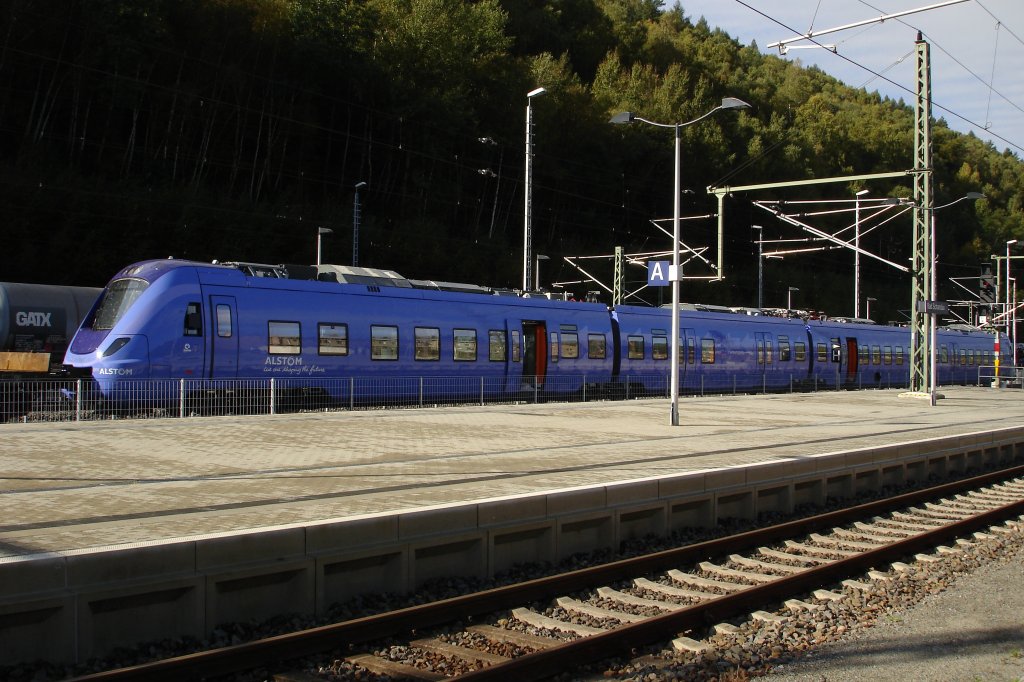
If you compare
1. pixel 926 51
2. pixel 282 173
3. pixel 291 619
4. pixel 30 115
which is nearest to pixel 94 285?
pixel 30 115

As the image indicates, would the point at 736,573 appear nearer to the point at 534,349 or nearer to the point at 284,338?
the point at 284,338

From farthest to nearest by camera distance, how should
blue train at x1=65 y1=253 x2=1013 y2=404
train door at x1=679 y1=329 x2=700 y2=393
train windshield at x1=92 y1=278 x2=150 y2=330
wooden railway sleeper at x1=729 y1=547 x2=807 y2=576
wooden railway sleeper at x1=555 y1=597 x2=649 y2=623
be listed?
1. train door at x1=679 y1=329 x2=700 y2=393
2. train windshield at x1=92 y1=278 x2=150 y2=330
3. blue train at x1=65 y1=253 x2=1013 y2=404
4. wooden railway sleeper at x1=729 y1=547 x2=807 y2=576
5. wooden railway sleeper at x1=555 y1=597 x2=649 y2=623

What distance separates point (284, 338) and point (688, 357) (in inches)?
677

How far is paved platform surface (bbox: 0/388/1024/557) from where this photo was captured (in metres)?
9.16

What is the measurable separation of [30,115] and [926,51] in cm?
3761

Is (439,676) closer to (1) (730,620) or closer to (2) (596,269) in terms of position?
(1) (730,620)

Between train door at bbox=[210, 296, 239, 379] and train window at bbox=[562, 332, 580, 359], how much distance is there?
12.0 m

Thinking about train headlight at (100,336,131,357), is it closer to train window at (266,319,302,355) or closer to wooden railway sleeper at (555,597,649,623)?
train window at (266,319,302,355)

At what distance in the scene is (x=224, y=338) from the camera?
70.4 feet

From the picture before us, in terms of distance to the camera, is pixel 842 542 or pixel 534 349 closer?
pixel 842 542

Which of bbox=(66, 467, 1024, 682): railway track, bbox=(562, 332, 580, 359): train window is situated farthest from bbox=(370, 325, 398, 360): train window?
bbox=(66, 467, 1024, 682): railway track

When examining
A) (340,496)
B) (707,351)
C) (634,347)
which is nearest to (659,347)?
(634,347)

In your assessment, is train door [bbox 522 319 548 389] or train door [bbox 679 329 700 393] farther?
train door [bbox 679 329 700 393]

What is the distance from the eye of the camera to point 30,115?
42.8 metres
